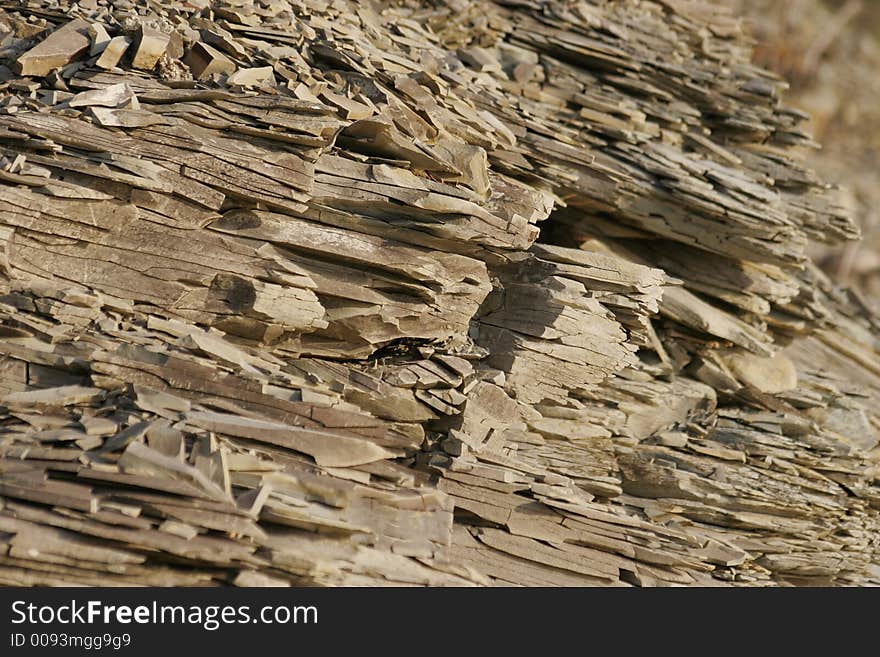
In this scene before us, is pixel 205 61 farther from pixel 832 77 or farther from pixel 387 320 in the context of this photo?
pixel 832 77

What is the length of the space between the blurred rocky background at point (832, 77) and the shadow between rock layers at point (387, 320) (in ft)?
87.9

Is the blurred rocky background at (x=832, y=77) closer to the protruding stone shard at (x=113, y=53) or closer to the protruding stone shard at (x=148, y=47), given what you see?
the protruding stone shard at (x=148, y=47)

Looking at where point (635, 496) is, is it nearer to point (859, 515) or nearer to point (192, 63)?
point (859, 515)

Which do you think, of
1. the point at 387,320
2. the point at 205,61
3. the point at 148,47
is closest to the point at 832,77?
the point at 387,320

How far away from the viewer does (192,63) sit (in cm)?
1539

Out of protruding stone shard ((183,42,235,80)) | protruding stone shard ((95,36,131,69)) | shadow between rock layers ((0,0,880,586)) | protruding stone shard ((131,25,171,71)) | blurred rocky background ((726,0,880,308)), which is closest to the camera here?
shadow between rock layers ((0,0,880,586))

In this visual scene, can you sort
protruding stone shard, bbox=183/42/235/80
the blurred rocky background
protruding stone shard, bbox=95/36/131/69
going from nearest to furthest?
protruding stone shard, bbox=95/36/131/69 < protruding stone shard, bbox=183/42/235/80 < the blurred rocky background

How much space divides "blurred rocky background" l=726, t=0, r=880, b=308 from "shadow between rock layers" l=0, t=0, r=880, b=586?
26.8 m

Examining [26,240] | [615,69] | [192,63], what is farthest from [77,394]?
[615,69]

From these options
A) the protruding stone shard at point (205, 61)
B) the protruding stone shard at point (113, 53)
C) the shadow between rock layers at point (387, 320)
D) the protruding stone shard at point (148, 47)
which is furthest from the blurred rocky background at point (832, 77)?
the protruding stone shard at point (113, 53)

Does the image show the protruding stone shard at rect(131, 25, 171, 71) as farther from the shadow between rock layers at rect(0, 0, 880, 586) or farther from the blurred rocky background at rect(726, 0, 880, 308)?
the blurred rocky background at rect(726, 0, 880, 308)

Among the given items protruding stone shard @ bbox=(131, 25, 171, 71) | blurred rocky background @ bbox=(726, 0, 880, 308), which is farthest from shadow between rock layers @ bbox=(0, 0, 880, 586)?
blurred rocky background @ bbox=(726, 0, 880, 308)

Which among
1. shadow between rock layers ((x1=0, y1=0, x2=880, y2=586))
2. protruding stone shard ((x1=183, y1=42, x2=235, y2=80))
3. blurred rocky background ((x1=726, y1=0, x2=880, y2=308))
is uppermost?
blurred rocky background ((x1=726, y1=0, x2=880, y2=308))

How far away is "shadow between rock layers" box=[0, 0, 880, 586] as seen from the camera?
11.5 m
